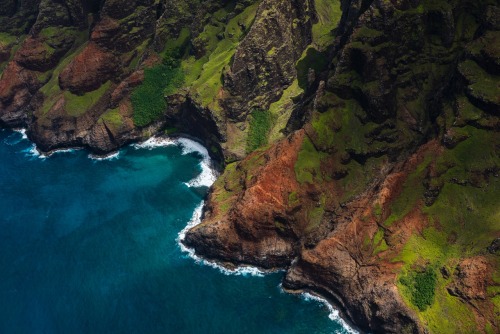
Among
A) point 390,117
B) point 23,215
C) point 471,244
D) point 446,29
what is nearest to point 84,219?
point 23,215

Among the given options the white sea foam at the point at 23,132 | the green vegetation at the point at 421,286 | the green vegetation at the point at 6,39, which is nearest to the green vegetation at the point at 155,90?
the white sea foam at the point at 23,132

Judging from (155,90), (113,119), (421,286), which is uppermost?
(155,90)

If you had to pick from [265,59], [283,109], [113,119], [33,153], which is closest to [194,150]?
[113,119]

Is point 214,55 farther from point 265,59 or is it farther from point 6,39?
point 6,39

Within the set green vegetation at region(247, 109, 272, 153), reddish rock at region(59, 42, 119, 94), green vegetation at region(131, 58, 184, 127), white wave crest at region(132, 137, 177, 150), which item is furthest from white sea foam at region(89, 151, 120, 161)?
green vegetation at region(247, 109, 272, 153)

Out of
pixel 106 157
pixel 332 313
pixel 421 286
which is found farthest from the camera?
pixel 106 157

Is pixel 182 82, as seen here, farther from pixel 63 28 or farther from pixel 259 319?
pixel 259 319
